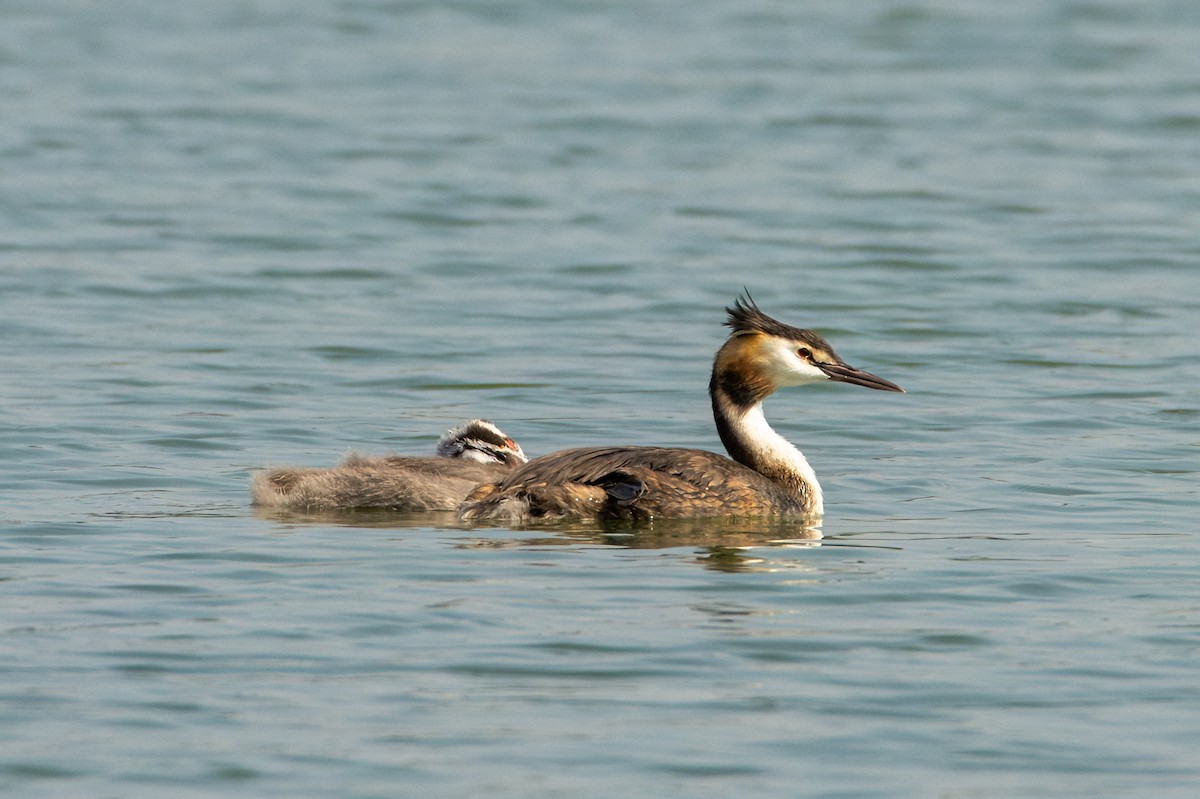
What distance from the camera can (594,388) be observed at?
14.5 m

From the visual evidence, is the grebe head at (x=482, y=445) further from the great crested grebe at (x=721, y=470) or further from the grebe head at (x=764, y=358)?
the grebe head at (x=764, y=358)

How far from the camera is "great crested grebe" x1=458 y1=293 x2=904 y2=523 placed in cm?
1042

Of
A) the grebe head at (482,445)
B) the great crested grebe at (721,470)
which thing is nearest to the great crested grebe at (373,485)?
the great crested grebe at (721,470)

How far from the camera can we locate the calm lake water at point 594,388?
7.18 metres

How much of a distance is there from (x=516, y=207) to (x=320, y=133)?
4441 millimetres

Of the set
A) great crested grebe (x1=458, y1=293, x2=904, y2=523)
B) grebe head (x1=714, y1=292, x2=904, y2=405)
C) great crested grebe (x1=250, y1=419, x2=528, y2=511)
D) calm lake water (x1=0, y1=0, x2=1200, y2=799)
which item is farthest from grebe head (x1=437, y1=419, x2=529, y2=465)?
grebe head (x1=714, y1=292, x2=904, y2=405)

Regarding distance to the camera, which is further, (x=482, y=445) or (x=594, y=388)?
(x=594, y=388)

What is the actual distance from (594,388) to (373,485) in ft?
12.8

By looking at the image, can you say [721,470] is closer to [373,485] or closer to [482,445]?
[482,445]

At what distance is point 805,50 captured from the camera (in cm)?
3167

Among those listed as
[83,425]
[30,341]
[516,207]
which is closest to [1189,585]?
[83,425]

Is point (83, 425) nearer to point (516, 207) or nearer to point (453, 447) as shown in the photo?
point (453, 447)

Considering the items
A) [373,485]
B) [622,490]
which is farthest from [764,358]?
[373,485]

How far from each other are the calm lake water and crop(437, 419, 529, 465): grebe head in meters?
0.99
